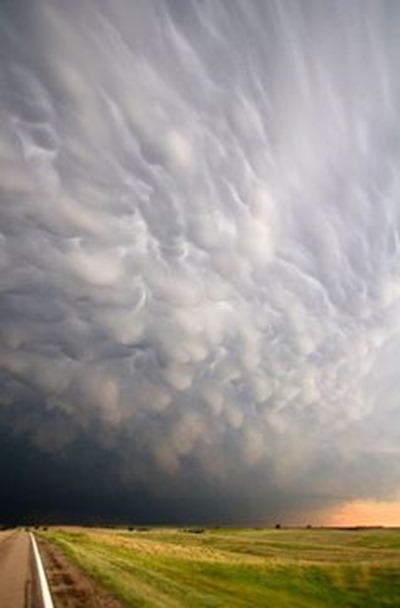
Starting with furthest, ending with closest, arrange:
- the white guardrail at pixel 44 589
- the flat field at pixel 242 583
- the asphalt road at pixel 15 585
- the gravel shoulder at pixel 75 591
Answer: the flat field at pixel 242 583 → the gravel shoulder at pixel 75 591 → the asphalt road at pixel 15 585 → the white guardrail at pixel 44 589

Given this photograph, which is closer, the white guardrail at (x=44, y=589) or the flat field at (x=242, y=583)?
the white guardrail at (x=44, y=589)

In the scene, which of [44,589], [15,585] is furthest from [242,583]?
[44,589]

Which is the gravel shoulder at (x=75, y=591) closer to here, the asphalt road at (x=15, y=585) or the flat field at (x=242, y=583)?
the flat field at (x=242, y=583)

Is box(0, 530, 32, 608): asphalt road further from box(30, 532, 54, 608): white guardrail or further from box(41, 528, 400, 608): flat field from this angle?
box(41, 528, 400, 608): flat field

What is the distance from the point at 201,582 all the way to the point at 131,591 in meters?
9.72

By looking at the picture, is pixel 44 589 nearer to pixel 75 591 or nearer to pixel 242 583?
pixel 75 591

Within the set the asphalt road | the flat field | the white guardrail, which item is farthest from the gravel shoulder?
the asphalt road

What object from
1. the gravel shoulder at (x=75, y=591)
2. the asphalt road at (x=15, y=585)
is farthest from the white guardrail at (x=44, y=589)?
the asphalt road at (x=15, y=585)


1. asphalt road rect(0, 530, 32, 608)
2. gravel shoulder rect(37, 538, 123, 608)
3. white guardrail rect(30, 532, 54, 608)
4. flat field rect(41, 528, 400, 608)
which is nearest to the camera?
white guardrail rect(30, 532, 54, 608)

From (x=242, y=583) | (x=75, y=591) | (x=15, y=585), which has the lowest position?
(x=75, y=591)

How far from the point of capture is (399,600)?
33.4 meters

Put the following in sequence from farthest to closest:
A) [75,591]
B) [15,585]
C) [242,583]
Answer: [242,583]
[15,585]
[75,591]

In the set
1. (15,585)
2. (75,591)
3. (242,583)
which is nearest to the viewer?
(75,591)

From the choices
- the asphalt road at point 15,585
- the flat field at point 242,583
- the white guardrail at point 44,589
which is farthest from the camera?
the flat field at point 242,583
